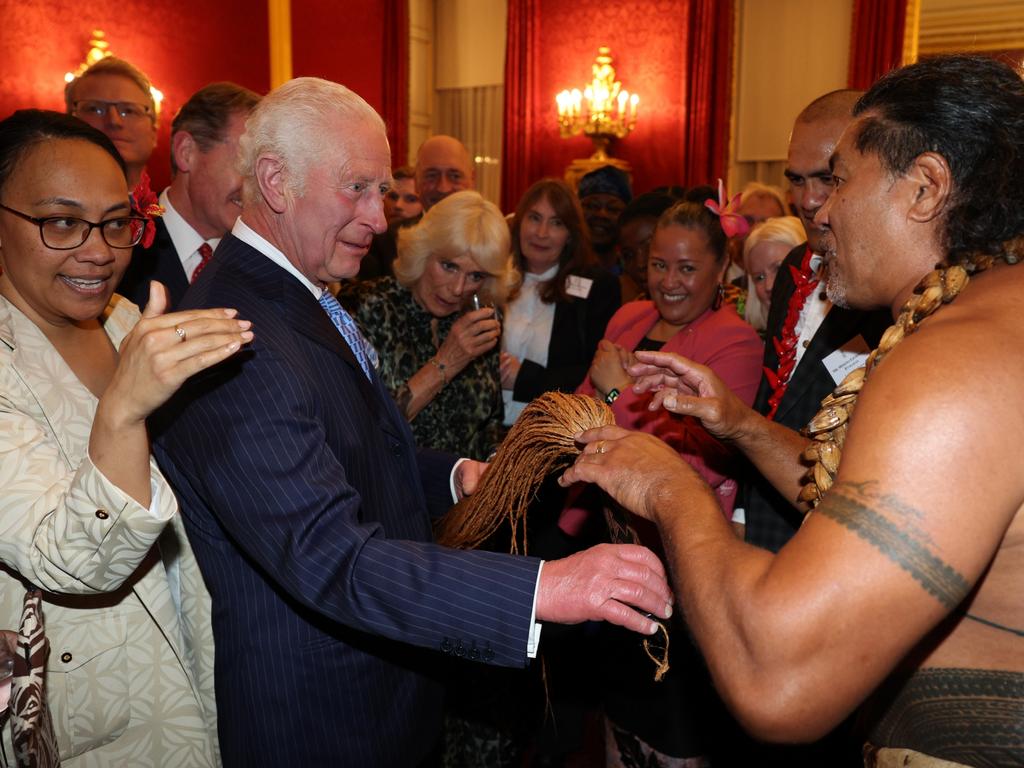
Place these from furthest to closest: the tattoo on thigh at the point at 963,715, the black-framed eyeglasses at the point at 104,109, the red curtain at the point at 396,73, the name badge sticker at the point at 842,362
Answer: the red curtain at the point at 396,73
the black-framed eyeglasses at the point at 104,109
the name badge sticker at the point at 842,362
the tattoo on thigh at the point at 963,715

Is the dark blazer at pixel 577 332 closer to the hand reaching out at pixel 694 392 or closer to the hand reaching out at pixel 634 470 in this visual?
the hand reaching out at pixel 694 392

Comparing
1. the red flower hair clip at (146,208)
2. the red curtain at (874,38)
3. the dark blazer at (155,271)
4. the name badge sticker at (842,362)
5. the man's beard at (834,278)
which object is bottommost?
the name badge sticker at (842,362)

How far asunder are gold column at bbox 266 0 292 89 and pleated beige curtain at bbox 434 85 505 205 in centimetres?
279

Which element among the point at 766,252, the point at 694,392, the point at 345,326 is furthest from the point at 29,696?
the point at 766,252

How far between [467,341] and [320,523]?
5.91 ft

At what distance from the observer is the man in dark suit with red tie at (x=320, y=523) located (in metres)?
1.56

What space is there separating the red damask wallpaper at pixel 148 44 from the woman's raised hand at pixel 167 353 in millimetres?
7549

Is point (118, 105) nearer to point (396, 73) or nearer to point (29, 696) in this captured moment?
point (29, 696)

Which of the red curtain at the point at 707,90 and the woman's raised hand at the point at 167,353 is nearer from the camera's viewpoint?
the woman's raised hand at the point at 167,353

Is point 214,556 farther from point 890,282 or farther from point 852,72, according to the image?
point 852,72

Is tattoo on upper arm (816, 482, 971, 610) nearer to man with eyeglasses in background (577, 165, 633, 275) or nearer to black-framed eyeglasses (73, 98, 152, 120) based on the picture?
black-framed eyeglasses (73, 98, 152, 120)

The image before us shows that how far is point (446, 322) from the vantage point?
3529 millimetres

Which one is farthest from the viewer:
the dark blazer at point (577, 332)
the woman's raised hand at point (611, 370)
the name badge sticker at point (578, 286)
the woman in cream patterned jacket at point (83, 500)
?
the name badge sticker at point (578, 286)

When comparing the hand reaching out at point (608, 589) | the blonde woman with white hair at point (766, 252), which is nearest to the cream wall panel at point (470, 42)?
the blonde woman with white hair at point (766, 252)
